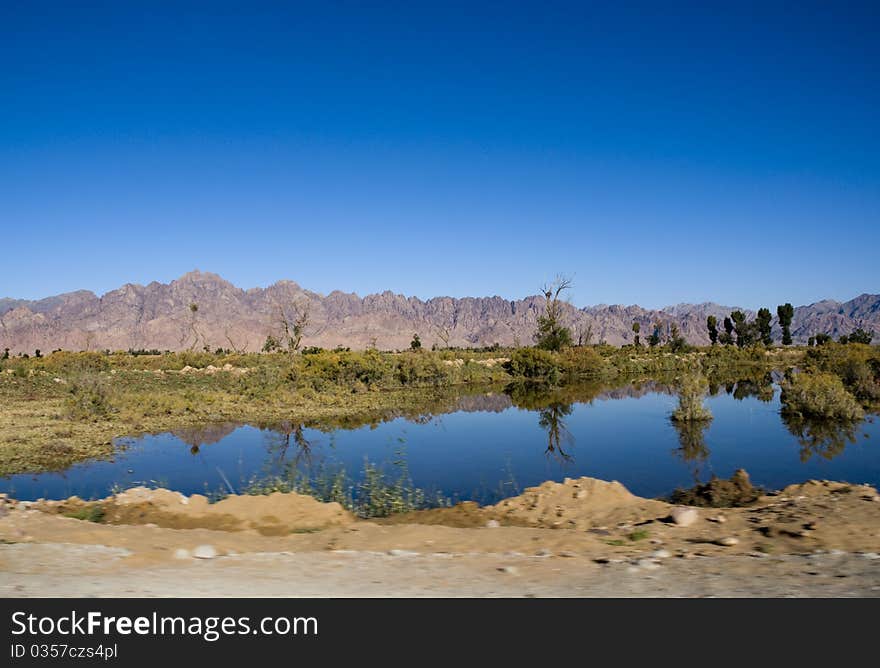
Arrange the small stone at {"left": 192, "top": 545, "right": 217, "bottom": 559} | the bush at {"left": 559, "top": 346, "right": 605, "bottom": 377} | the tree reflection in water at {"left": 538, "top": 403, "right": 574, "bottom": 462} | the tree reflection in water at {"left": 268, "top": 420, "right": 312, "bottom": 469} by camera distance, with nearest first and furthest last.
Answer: the small stone at {"left": 192, "top": 545, "right": 217, "bottom": 559} < the tree reflection in water at {"left": 268, "top": 420, "right": 312, "bottom": 469} < the tree reflection in water at {"left": 538, "top": 403, "right": 574, "bottom": 462} < the bush at {"left": 559, "top": 346, "right": 605, "bottom": 377}

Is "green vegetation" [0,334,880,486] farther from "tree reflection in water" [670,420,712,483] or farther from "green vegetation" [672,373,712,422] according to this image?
"tree reflection in water" [670,420,712,483]

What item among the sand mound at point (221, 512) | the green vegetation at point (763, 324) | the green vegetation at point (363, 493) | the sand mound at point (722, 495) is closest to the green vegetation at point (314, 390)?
the sand mound at point (221, 512)

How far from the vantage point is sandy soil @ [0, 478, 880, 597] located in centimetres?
496

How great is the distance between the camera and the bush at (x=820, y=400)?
2178cm

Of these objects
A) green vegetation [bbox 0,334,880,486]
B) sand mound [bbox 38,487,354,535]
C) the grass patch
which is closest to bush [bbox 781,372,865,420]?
green vegetation [bbox 0,334,880,486]

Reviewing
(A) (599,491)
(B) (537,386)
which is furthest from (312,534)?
(B) (537,386)

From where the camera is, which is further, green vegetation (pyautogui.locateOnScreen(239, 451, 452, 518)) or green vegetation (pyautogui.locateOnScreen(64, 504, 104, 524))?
green vegetation (pyautogui.locateOnScreen(239, 451, 452, 518))

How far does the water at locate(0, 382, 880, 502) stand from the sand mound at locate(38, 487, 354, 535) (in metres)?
3.02

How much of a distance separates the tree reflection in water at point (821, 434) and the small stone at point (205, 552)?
15.2 metres

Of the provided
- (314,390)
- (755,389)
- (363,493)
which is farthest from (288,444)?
(755,389)

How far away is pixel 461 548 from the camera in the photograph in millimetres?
6816
